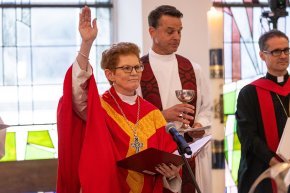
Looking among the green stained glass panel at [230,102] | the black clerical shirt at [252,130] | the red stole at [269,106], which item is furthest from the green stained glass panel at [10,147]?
the red stole at [269,106]

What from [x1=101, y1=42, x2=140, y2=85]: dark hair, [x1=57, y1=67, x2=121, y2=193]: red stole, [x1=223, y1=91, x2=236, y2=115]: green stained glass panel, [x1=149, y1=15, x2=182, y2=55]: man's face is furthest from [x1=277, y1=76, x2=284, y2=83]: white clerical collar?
[x1=223, y1=91, x2=236, y2=115]: green stained glass panel

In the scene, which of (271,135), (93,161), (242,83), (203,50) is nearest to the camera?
(93,161)

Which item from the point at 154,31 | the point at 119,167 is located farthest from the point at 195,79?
the point at 119,167

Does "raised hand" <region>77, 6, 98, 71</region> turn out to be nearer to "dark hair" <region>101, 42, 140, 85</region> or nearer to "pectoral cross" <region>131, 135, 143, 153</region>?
"dark hair" <region>101, 42, 140, 85</region>

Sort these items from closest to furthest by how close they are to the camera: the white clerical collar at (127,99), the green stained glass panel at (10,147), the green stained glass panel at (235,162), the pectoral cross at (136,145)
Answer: the pectoral cross at (136,145)
the white clerical collar at (127,99)
the green stained glass panel at (10,147)
the green stained glass panel at (235,162)

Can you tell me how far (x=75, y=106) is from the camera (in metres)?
3.55

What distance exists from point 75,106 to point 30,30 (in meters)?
2.87

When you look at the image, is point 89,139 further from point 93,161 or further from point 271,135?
point 271,135

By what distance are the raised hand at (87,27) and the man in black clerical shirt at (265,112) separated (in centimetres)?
133

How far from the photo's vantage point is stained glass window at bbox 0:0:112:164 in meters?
6.06

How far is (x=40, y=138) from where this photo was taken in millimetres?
6070

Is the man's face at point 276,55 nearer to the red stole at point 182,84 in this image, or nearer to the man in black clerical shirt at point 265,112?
the man in black clerical shirt at point 265,112

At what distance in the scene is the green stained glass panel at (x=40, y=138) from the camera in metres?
6.04

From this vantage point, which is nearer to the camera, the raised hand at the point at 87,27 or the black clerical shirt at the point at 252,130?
the raised hand at the point at 87,27
